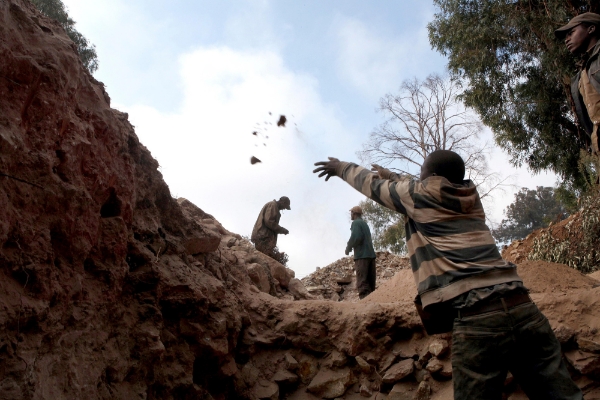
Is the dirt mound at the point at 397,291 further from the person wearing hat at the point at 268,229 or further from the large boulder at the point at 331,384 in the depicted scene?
the person wearing hat at the point at 268,229

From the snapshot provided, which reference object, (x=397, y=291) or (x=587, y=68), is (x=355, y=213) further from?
(x=587, y=68)

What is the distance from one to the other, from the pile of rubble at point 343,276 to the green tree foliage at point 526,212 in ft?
78.6

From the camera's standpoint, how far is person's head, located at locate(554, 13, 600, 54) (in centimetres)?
365

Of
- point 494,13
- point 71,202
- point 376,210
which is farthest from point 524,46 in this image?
point 71,202

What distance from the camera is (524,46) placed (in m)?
14.3

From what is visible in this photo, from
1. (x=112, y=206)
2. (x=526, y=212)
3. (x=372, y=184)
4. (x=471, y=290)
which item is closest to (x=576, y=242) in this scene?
(x=372, y=184)

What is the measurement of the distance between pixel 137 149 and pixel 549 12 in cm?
1248

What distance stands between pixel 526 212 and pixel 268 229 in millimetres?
33243

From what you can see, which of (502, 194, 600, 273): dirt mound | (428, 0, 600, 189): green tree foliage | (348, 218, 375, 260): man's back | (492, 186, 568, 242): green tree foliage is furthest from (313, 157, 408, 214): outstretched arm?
(492, 186, 568, 242): green tree foliage

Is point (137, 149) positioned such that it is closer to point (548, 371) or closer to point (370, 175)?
point (370, 175)

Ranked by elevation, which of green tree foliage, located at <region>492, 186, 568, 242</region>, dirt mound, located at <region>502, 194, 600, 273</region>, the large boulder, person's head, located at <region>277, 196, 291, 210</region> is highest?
green tree foliage, located at <region>492, 186, 568, 242</region>

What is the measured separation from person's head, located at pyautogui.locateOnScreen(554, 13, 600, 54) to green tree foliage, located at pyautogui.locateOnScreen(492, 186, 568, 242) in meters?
37.6

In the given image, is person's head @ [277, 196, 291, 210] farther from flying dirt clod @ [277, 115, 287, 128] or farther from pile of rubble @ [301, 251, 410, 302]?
flying dirt clod @ [277, 115, 287, 128]

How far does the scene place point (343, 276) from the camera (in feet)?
54.6
